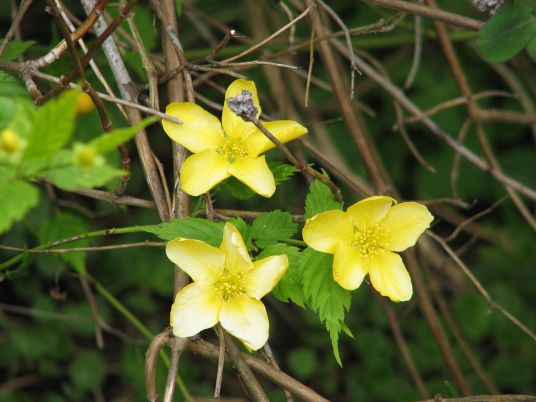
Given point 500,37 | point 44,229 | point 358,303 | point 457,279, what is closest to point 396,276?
point 500,37

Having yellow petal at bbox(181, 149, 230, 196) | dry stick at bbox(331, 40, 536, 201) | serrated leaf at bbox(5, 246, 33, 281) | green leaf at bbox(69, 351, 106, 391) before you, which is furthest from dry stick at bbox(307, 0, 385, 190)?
green leaf at bbox(69, 351, 106, 391)

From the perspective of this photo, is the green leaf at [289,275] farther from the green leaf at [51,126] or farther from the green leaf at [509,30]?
the green leaf at [509,30]

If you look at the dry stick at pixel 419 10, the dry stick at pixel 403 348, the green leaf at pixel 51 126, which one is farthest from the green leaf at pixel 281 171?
the dry stick at pixel 403 348

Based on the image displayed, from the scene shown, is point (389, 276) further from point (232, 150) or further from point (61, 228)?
point (61, 228)

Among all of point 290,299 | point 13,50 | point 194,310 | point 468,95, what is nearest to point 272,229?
point 194,310

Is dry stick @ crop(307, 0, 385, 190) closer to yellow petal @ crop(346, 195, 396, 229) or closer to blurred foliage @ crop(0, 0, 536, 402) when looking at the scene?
blurred foliage @ crop(0, 0, 536, 402)

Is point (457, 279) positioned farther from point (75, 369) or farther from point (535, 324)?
point (75, 369)
